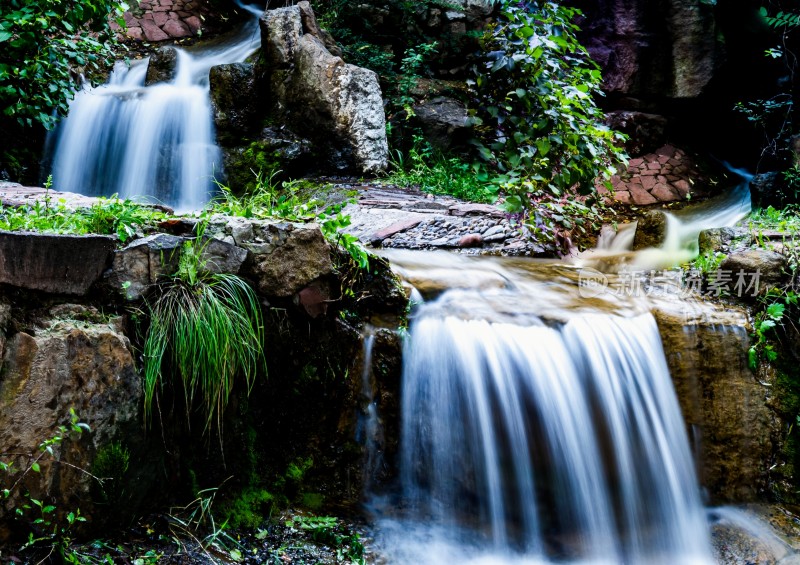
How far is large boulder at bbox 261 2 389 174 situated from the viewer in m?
7.88

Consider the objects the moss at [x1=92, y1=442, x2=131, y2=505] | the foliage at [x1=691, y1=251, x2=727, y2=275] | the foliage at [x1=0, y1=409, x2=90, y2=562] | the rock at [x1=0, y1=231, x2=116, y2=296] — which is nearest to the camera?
the foliage at [x1=0, y1=409, x2=90, y2=562]

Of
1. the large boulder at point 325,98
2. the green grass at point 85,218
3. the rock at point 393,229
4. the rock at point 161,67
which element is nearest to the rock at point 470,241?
the rock at point 393,229

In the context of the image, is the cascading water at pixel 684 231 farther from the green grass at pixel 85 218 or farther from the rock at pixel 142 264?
the green grass at pixel 85 218

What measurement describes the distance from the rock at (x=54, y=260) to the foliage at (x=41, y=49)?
319 centimetres

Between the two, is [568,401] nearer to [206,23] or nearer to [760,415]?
[760,415]

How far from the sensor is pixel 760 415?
3.81 m

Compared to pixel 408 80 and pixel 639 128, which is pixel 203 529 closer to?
pixel 408 80

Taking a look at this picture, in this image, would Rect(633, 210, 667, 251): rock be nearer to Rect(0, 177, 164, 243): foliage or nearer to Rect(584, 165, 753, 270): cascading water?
Rect(584, 165, 753, 270): cascading water

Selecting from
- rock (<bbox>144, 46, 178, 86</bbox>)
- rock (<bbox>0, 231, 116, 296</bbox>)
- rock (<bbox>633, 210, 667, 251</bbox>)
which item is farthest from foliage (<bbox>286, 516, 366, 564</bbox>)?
rock (<bbox>144, 46, 178, 86</bbox>)

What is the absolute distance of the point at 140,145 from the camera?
7.22m

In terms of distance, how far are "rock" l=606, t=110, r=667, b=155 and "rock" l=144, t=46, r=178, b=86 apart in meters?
6.55

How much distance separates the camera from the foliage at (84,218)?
8.97 feet

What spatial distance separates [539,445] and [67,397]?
2.27 meters

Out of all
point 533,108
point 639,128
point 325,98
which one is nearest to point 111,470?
point 533,108
